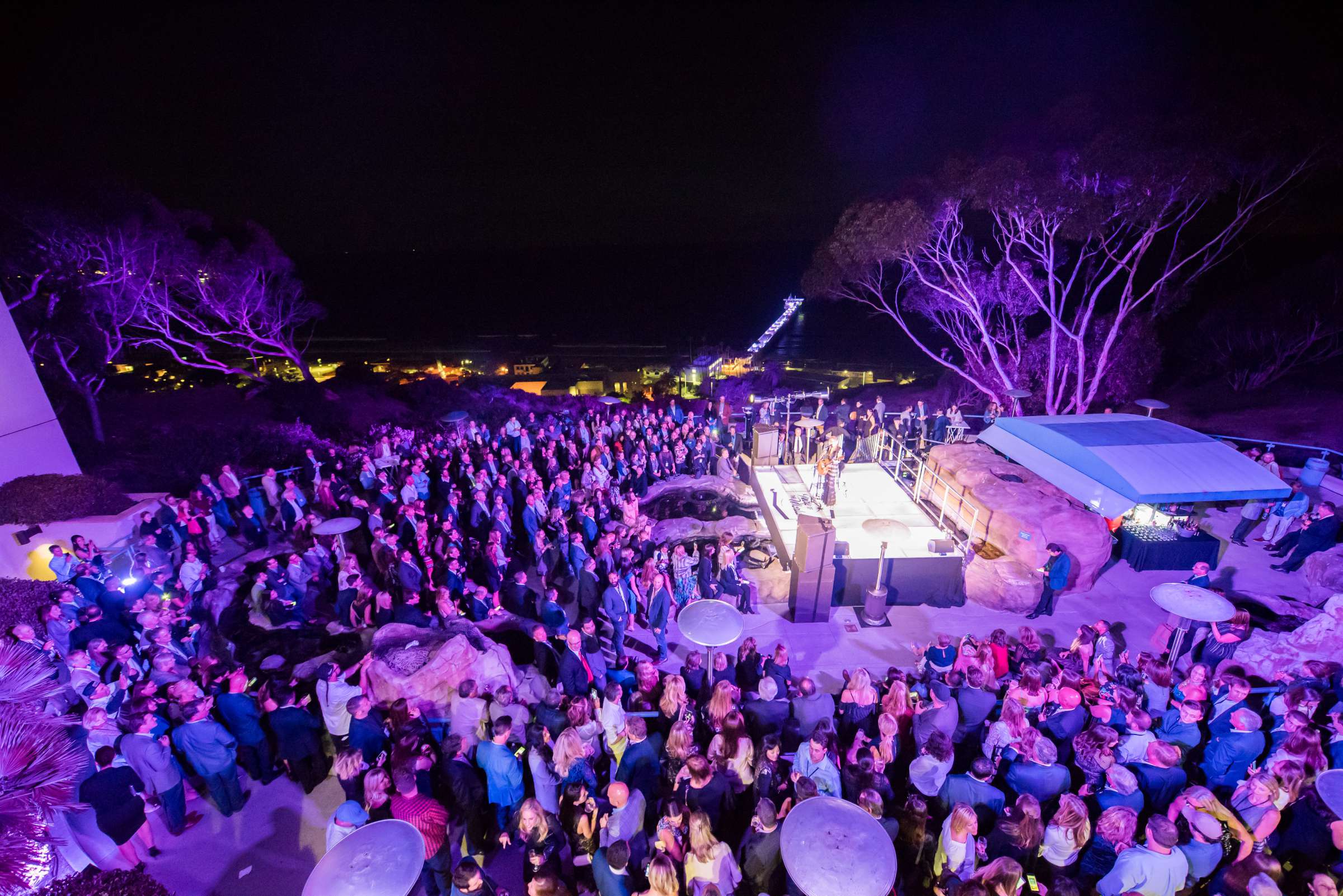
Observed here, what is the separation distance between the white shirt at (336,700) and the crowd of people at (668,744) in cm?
3

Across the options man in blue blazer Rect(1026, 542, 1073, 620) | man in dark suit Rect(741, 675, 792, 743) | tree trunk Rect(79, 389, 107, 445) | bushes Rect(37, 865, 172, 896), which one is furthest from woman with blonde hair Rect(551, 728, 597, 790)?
tree trunk Rect(79, 389, 107, 445)

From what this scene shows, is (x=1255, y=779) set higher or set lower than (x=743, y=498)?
higher

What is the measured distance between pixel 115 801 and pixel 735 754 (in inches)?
181

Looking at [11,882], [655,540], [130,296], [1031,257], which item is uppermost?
[1031,257]

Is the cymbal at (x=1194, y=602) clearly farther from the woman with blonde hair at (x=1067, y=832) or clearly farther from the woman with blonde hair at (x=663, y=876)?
the woman with blonde hair at (x=663, y=876)

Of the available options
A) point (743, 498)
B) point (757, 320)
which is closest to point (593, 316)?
point (757, 320)

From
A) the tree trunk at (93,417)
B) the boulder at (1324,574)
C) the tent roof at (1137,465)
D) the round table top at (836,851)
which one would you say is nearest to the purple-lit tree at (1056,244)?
the tent roof at (1137,465)

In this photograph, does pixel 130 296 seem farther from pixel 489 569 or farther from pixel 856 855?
pixel 856 855

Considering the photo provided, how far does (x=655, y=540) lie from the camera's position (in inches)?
439

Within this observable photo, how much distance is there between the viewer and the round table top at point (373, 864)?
129 inches

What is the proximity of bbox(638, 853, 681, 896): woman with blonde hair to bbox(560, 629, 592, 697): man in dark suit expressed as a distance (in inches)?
106

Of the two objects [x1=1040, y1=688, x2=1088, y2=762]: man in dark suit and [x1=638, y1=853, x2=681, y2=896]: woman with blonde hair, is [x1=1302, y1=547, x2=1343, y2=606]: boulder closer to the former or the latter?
[x1=1040, y1=688, x2=1088, y2=762]: man in dark suit

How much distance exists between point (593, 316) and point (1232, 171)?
85943 millimetres

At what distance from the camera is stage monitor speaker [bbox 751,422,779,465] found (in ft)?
45.1
